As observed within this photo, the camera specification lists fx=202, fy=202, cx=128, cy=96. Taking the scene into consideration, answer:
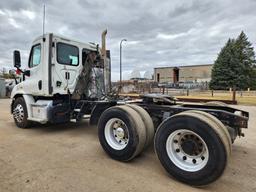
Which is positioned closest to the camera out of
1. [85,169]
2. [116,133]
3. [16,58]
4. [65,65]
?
[85,169]

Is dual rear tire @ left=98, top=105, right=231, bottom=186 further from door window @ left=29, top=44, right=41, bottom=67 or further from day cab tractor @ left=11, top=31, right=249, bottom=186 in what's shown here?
door window @ left=29, top=44, right=41, bottom=67

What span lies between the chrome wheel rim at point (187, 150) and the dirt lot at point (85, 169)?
0.28 metres

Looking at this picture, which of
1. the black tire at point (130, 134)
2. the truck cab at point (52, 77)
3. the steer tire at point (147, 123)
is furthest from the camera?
the truck cab at point (52, 77)

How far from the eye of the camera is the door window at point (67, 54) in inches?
215

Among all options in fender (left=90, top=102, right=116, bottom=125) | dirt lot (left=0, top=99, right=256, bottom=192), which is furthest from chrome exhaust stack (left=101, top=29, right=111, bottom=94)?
dirt lot (left=0, top=99, right=256, bottom=192)

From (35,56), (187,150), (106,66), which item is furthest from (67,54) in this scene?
(187,150)

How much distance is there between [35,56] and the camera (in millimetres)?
5746

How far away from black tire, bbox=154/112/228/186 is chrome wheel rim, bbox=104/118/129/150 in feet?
2.58

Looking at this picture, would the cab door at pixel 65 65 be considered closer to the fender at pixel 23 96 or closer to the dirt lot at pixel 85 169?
the fender at pixel 23 96

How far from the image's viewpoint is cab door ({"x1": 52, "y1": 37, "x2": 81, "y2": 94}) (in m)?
5.38

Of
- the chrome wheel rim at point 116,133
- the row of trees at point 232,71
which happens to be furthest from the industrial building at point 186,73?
the chrome wheel rim at point 116,133

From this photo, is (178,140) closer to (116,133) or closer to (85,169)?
(116,133)

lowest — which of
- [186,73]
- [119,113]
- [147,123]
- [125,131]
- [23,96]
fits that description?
[125,131]

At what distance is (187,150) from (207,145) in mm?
352
